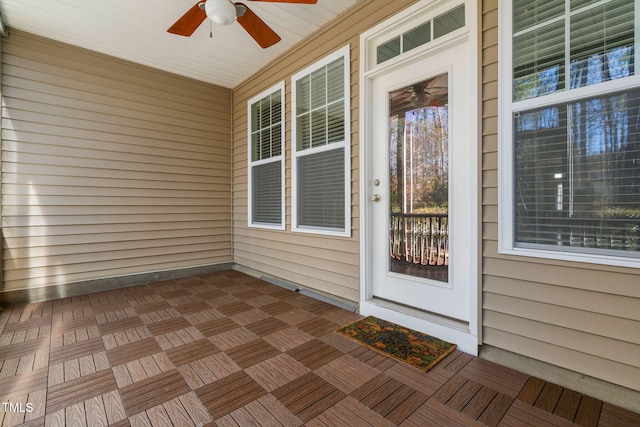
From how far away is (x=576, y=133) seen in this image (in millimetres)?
1593

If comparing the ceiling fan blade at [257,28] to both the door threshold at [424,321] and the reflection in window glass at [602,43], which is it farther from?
the door threshold at [424,321]

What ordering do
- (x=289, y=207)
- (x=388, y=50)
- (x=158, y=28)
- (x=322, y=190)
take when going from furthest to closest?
(x=289, y=207), (x=322, y=190), (x=158, y=28), (x=388, y=50)

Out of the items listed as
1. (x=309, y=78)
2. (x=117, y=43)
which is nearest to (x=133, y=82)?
(x=117, y=43)

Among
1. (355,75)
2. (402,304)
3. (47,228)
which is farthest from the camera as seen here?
(47,228)

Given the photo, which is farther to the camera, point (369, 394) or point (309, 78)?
point (309, 78)

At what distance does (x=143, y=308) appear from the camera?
2877mm

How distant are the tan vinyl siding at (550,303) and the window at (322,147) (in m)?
1.19

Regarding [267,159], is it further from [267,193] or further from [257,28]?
[257,28]

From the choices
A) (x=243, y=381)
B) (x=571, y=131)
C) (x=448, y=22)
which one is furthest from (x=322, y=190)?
(x=571, y=131)

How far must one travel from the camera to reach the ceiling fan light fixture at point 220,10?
1.95 meters

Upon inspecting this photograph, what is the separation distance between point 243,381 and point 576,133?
89.1 inches

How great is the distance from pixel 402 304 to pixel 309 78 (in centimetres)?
248

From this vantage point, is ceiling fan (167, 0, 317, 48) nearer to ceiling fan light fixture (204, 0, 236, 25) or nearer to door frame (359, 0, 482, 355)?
ceiling fan light fixture (204, 0, 236, 25)

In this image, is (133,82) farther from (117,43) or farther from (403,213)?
(403,213)
